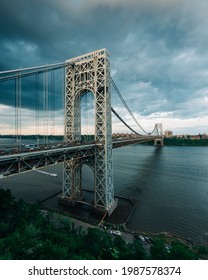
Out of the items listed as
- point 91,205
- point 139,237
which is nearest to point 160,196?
point 91,205

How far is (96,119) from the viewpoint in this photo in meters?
18.8

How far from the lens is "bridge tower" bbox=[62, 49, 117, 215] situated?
18203 millimetres

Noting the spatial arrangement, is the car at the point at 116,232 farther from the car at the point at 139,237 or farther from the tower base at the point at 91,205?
the tower base at the point at 91,205

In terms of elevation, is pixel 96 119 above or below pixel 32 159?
above

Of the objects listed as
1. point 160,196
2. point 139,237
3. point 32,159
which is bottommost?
point 160,196

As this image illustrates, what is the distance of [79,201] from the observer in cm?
2105

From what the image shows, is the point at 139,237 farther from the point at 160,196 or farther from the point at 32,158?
the point at 160,196

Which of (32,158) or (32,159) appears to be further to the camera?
(32,159)

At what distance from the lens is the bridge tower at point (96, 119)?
1820 cm

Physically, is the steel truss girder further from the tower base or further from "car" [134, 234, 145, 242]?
"car" [134, 234, 145, 242]

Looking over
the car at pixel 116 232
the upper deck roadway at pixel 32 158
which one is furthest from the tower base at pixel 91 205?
the upper deck roadway at pixel 32 158

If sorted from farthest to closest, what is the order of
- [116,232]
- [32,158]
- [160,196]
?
[160,196], [116,232], [32,158]

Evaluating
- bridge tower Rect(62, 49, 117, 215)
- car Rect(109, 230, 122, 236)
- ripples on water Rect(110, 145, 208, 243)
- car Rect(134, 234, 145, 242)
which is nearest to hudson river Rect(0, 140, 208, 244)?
ripples on water Rect(110, 145, 208, 243)

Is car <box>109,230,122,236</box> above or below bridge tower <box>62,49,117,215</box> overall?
below
